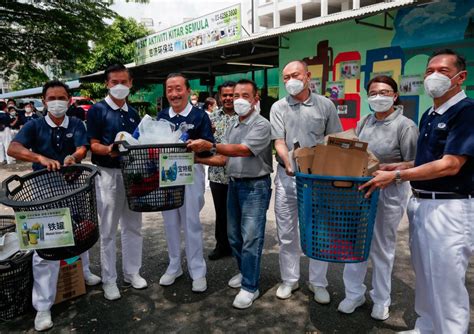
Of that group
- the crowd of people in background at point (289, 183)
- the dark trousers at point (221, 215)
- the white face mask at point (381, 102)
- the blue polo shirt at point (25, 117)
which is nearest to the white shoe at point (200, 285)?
the crowd of people in background at point (289, 183)

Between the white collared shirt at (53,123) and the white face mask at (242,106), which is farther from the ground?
the white face mask at (242,106)

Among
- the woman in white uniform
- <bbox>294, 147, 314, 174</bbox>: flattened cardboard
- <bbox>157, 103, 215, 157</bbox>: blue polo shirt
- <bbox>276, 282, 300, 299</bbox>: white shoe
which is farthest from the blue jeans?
the woman in white uniform

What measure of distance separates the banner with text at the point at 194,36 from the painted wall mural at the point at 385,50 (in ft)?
5.87

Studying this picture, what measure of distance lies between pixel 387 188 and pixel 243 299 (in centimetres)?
157

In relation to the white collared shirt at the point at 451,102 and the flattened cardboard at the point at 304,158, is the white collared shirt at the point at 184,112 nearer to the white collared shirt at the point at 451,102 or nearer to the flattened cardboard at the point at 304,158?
the flattened cardboard at the point at 304,158

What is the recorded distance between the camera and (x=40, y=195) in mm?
3164

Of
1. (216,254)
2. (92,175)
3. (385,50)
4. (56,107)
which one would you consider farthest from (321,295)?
(385,50)

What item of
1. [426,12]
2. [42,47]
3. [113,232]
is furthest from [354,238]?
[42,47]

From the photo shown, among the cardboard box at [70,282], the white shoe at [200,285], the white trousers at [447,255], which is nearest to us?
the white trousers at [447,255]

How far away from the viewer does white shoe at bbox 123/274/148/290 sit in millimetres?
3807

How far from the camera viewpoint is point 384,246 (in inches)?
125

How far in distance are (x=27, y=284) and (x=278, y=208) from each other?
7.52ft

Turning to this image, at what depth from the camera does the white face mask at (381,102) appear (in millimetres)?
3049

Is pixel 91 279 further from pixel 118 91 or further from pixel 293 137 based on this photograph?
pixel 293 137
